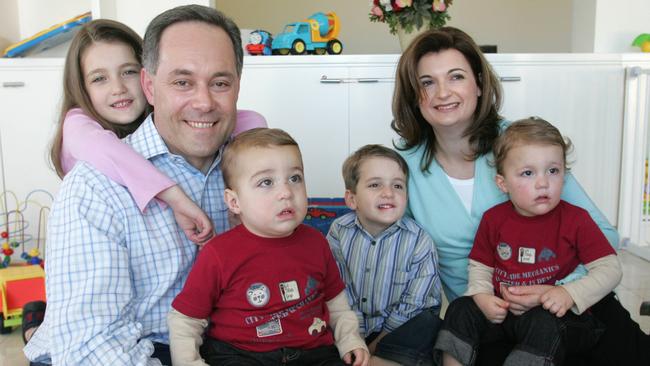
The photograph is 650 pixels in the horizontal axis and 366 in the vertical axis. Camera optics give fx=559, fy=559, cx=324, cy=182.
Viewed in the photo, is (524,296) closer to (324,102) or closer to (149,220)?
(149,220)

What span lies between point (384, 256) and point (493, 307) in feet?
1.21

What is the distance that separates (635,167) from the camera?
345cm

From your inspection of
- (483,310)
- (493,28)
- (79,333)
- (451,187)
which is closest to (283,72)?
(451,187)

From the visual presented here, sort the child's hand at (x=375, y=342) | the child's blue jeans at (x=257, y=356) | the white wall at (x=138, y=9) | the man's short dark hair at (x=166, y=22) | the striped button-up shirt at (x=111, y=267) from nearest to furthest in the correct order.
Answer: the striped button-up shirt at (x=111, y=267)
the child's blue jeans at (x=257, y=356)
the man's short dark hair at (x=166, y=22)
the child's hand at (x=375, y=342)
the white wall at (x=138, y=9)

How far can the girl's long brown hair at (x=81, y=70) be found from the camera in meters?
1.83

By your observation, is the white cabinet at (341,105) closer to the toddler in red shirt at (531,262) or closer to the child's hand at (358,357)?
the toddler in red shirt at (531,262)

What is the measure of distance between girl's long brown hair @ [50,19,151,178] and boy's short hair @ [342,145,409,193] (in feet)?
2.29

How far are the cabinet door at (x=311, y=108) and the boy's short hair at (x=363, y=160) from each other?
1.64 m

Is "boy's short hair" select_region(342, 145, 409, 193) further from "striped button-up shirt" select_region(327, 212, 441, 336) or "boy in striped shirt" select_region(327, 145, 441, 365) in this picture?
"striped button-up shirt" select_region(327, 212, 441, 336)

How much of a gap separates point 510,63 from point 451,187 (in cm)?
184

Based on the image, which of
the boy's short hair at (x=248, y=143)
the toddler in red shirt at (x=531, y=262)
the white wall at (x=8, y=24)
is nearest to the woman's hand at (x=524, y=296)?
the toddler in red shirt at (x=531, y=262)

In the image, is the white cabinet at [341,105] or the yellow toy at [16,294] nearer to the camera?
the yellow toy at [16,294]

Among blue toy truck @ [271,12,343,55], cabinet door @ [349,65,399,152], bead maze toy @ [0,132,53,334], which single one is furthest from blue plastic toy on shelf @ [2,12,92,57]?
cabinet door @ [349,65,399,152]

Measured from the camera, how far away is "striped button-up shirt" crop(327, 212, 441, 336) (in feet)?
5.50
